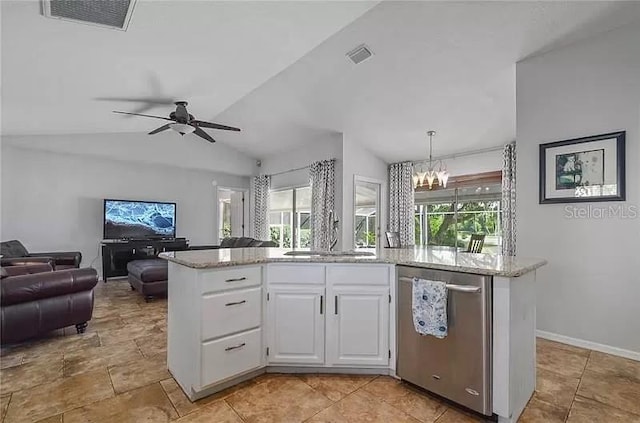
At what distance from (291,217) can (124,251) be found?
339 cm

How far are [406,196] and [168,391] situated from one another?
209 inches

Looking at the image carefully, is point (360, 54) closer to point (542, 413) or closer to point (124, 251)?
point (542, 413)

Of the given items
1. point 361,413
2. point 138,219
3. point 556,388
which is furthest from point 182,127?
point 556,388

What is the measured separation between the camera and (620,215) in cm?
265

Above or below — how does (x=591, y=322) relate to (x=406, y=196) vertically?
below

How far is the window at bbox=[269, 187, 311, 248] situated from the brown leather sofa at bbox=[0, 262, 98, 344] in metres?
4.03

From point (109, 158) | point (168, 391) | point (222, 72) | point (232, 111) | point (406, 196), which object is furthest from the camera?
point (406, 196)

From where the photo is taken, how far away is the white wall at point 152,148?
17.2 feet

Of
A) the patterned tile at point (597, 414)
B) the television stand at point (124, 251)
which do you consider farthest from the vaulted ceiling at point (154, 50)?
the patterned tile at point (597, 414)


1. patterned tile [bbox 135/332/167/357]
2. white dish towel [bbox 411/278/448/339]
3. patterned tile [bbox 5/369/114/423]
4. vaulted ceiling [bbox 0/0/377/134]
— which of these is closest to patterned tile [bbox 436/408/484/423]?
white dish towel [bbox 411/278/448/339]

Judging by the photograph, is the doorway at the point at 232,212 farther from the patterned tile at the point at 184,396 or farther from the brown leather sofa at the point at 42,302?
the patterned tile at the point at 184,396

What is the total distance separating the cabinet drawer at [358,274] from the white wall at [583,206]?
78.1 inches

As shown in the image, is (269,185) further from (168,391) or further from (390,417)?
(390,417)

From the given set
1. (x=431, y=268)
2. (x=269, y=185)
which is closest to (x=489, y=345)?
(x=431, y=268)
